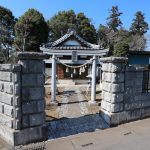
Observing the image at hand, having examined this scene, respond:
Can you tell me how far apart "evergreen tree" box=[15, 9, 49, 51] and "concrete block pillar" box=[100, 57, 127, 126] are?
2253cm

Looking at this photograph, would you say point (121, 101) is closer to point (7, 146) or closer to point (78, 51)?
point (7, 146)

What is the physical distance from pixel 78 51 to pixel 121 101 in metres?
6.60

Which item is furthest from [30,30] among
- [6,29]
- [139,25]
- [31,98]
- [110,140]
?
[139,25]

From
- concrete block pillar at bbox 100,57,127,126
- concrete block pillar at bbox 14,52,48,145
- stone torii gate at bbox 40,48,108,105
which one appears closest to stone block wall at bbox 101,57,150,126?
concrete block pillar at bbox 100,57,127,126

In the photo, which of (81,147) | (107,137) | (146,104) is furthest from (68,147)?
(146,104)

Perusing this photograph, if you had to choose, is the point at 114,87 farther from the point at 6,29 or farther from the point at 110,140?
the point at 6,29

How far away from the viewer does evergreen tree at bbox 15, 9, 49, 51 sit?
28766mm

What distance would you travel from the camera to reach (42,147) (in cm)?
535

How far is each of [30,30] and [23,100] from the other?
83.3 ft

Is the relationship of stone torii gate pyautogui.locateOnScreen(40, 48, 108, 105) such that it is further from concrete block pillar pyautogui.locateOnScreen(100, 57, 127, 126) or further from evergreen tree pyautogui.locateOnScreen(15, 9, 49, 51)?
evergreen tree pyautogui.locateOnScreen(15, 9, 49, 51)

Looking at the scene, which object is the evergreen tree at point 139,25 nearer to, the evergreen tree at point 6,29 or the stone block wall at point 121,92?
the evergreen tree at point 6,29

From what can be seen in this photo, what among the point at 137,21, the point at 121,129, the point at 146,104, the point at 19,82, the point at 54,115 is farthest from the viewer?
the point at 137,21

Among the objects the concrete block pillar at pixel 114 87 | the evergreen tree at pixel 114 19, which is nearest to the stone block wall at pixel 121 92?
the concrete block pillar at pixel 114 87

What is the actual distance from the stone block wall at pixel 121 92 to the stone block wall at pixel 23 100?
2.45 meters
